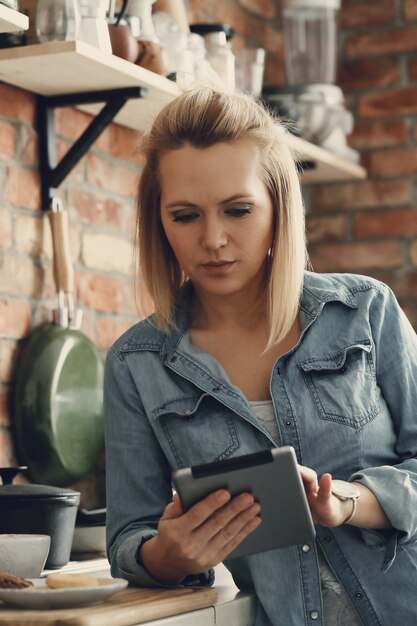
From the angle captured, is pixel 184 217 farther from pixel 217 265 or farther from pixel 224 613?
pixel 224 613

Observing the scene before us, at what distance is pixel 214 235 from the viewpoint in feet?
4.60

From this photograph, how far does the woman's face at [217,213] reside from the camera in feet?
A: 4.64

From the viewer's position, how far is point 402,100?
2920mm

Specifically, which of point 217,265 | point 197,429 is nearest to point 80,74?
point 217,265

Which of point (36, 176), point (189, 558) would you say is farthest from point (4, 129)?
point (189, 558)

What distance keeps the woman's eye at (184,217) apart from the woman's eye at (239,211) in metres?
0.05

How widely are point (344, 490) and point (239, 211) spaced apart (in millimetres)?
381

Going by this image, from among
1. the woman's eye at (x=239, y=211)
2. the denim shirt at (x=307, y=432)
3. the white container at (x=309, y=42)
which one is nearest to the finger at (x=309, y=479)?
the denim shirt at (x=307, y=432)

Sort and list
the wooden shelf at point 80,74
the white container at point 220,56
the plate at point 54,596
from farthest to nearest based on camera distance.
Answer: the white container at point 220,56 → the wooden shelf at point 80,74 → the plate at point 54,596

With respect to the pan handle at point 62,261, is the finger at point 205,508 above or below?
below

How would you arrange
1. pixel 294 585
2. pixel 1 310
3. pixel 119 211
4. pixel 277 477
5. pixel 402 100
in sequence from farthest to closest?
pixel 402 100, pixel 119 211, pixel 1 310, pixel 294 585, pixel 277 477

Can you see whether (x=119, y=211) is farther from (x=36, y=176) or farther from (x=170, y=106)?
(x=170, y=106)

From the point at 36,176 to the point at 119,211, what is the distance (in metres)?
0.31

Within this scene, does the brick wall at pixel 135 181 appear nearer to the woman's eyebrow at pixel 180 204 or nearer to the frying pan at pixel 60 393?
the frying pan at pixel 60 393
